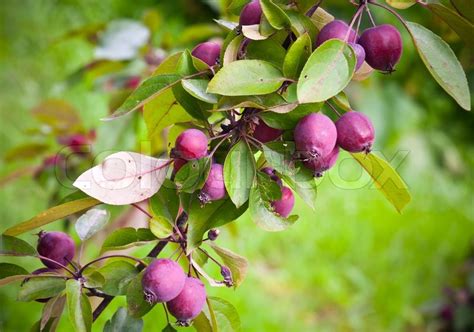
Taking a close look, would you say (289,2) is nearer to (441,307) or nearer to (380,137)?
(441,307)

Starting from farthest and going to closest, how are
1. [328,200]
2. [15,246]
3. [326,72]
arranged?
[328,200] < [15,246] < [326,72]

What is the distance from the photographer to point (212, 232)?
0.56 meters

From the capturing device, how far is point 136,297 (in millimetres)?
523

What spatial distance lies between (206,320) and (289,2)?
30cm

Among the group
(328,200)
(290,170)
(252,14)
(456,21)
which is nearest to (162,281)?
(290,170)

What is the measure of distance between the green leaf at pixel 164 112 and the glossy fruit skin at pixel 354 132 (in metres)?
0.15

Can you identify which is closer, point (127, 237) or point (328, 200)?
point (127, 237)

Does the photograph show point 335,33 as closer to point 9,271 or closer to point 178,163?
point 178,163

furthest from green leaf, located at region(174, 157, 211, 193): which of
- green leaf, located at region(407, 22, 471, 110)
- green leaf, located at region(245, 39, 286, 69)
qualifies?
green leaf, located at region(407, 22, 471, 110)

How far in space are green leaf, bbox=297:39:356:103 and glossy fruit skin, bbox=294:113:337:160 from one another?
2 centimetres

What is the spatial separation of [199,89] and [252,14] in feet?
0.28

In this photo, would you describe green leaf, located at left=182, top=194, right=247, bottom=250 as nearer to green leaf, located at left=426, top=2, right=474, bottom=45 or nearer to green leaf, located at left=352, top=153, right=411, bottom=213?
green leaf, located at left=352, top=153, right=411, bottom=213

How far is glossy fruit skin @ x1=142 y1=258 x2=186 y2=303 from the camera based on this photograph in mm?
490

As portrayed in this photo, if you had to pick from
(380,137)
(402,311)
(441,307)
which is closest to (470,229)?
(380,137)
